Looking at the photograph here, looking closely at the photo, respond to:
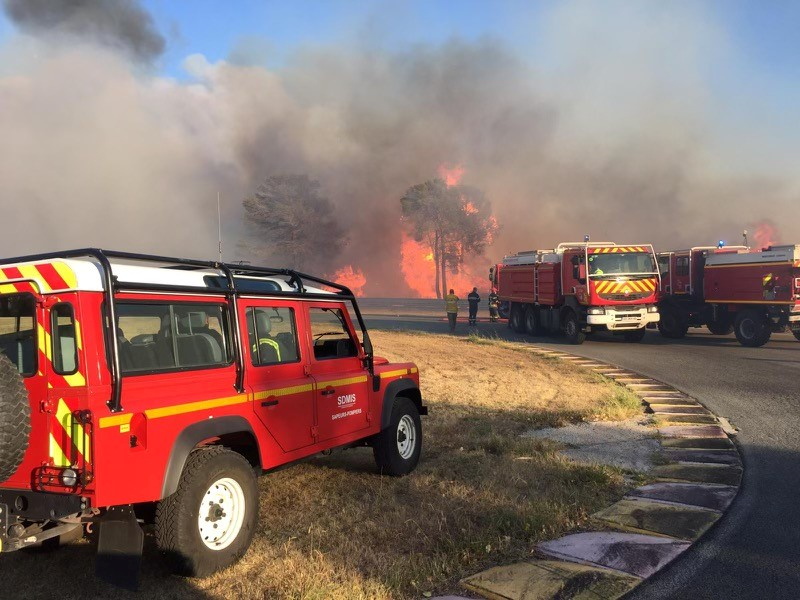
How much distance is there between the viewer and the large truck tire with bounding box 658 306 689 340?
18219 mm

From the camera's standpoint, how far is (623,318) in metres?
16.4

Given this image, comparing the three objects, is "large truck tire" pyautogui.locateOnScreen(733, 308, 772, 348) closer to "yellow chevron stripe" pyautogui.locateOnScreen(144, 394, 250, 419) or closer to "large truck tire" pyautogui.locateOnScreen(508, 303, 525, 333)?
"large truck tire" pyautogui.locateOnScreen(508, 303, 525, 333)

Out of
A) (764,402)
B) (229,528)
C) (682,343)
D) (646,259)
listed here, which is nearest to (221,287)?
(229,528)

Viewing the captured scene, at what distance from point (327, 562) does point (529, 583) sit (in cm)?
119

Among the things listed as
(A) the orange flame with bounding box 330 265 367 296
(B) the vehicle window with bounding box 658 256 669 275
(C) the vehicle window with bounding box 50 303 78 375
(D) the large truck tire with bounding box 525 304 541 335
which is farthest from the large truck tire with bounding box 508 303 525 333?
(A) the orange flame with bounding box 330 265 367 296

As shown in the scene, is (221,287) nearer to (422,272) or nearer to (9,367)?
(9,367)

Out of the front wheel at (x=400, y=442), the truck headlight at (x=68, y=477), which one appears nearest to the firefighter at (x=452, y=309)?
the front wheel at (x=400, y=442)

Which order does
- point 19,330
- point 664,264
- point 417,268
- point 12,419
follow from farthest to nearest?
point 417,268 < point 664,264 < point 19,330 < point 12,419

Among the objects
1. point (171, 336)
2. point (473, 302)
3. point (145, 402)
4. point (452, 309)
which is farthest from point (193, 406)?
point (473, 302)

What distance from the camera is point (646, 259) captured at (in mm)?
16594

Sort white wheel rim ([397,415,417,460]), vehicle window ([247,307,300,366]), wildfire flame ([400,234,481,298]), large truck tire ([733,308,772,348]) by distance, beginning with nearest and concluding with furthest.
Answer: vehicle window ([247,307,300,366]) < white wheel rim ([397,415,417,460]) < large truck tire ([733,308,772,348]) < wildfire flame ([400,234,481,298])

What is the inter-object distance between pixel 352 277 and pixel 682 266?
49713 millimetres

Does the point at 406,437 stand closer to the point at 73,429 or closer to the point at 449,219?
the point at 73,429

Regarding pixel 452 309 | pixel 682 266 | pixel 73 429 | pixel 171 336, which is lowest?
pixel 73 429
